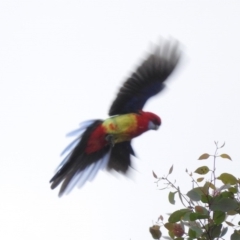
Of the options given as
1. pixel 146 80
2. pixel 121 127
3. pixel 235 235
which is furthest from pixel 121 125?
pixel 235 235

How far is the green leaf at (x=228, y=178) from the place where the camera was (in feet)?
8.61

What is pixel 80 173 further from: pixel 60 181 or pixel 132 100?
pixel 132 100

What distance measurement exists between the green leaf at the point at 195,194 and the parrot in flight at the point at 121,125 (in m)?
1.87

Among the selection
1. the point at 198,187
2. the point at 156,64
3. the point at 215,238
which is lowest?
the point at 215,238

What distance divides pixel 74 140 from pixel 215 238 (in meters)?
2.13

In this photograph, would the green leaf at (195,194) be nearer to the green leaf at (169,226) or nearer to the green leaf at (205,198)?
the green leaf at (205,198)

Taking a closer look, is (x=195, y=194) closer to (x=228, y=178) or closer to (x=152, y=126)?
(x=228, y=178)

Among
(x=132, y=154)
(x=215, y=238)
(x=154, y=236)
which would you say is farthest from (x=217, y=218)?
(x=132, y=154)

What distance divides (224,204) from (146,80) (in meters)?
2.25

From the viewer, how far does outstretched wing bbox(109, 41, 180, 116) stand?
179 inches

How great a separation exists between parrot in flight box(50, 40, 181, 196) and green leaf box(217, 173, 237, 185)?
181 cm

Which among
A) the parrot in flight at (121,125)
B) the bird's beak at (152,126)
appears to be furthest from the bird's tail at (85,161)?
the bird's beak at (152,126)

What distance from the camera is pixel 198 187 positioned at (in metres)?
2.59

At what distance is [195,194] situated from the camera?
256 cm
